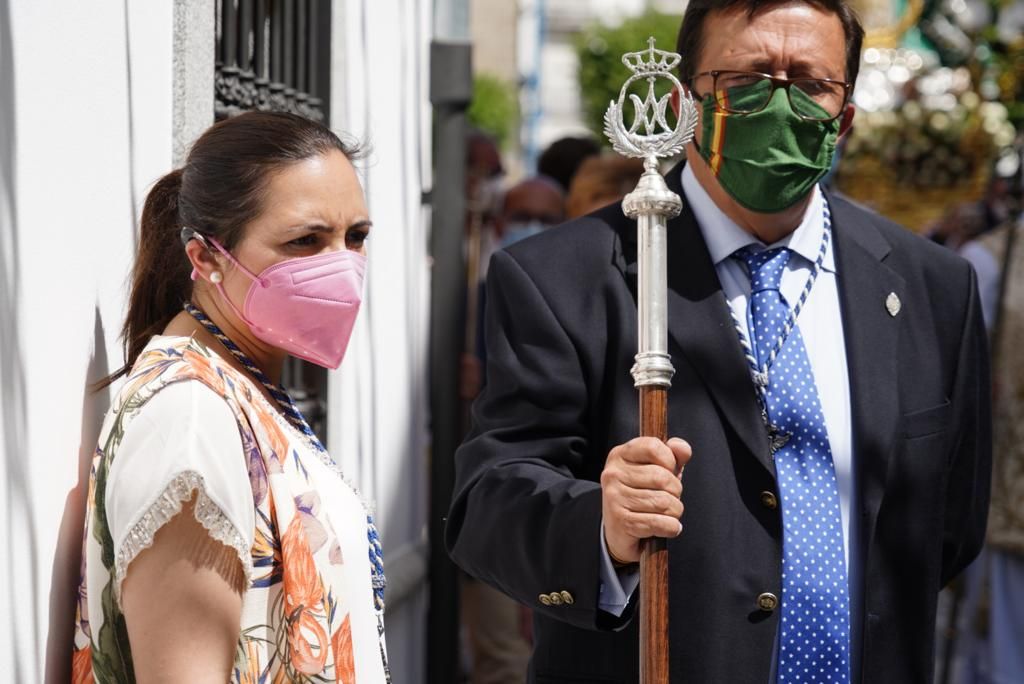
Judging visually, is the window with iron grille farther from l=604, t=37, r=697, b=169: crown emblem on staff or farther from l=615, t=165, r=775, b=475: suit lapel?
l=604, t=37, r=697, b=169: crown emblem on staff

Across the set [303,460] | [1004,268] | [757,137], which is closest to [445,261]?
A: [1004,268]

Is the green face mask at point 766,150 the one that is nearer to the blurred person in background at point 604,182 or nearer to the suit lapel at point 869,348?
the suit lapel at point 869,348

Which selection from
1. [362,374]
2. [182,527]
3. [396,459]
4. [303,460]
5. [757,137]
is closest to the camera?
[182,527]

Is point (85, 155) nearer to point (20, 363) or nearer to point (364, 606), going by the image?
point (20, 363)

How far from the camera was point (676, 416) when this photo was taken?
8.94ft

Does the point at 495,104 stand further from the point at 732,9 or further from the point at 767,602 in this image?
the point at 767,602

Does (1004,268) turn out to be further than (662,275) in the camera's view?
Yes

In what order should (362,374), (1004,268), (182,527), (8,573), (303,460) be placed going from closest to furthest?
(182,527) → (8,573) → (303,460) → (362,374) → (1004,268)

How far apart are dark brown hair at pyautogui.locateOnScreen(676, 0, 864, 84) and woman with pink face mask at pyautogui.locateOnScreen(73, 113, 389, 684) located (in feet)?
2.64

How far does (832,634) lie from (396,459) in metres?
3.03

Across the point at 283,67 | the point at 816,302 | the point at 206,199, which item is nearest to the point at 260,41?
the point at 283,67

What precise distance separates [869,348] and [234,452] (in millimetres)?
1275

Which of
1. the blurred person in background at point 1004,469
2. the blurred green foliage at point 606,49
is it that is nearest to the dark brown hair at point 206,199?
the blurred person in background at point 1004,469

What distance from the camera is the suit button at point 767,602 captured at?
262 cm
